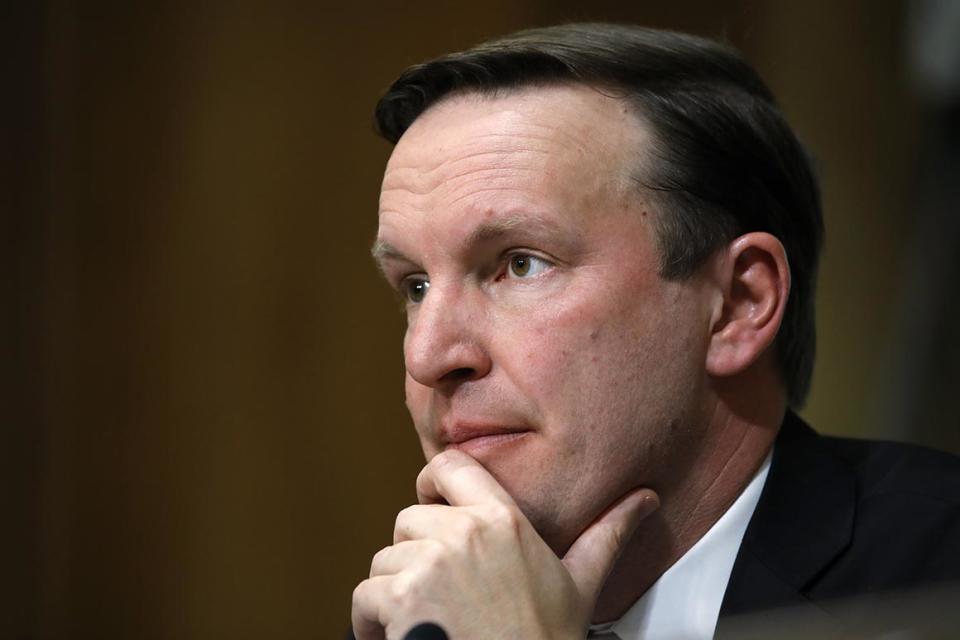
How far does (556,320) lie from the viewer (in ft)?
5.65

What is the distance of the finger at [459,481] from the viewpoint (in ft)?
5.47

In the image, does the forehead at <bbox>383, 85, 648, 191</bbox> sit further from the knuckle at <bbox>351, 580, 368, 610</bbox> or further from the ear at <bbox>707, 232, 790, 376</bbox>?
the knuckle at <bbox>351, 580, 368, 610</bbox>

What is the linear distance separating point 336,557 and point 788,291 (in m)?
2.40

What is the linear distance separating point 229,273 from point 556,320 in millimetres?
2323

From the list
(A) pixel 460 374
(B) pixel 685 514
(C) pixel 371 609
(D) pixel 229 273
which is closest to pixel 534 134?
(A) pixel 460 374

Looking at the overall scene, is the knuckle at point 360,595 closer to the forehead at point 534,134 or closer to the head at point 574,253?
the head at point 574,253

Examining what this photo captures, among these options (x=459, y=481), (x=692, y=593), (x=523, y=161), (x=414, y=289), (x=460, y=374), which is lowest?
(x=692, y=593)

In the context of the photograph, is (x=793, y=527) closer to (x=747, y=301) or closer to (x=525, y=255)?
(x=747, y=301)

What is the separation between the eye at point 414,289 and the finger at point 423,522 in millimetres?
419

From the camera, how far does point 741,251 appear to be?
1.86 meters

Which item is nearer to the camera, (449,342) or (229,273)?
(449,342)

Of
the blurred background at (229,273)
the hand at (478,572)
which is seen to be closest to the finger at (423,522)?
the hand at (478,572)

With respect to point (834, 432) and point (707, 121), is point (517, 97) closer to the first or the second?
point (707, 121)

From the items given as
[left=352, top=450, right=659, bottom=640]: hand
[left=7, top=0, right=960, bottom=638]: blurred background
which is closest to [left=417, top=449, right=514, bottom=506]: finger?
[left=352, top=450, right=659, bottom=640]: hand
